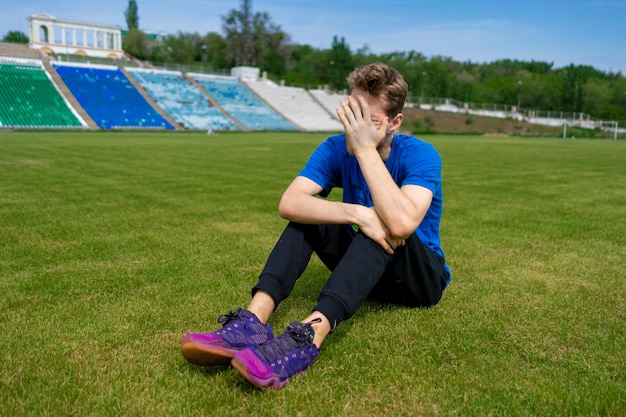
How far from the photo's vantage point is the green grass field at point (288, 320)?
2.57 meters

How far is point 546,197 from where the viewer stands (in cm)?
1024

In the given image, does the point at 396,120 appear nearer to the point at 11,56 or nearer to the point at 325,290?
the point at 325,290

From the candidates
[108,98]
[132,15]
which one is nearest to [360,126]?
[108,98]

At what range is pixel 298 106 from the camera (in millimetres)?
66188

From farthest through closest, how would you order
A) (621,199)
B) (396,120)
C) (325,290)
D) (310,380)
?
(621,199) → (396,120) → (325,290) → (310,380)

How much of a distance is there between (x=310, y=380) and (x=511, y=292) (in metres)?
2.34

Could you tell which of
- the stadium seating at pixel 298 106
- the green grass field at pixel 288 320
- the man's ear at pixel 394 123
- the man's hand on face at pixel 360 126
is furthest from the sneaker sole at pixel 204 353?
the stadium seating at pixel 298 106

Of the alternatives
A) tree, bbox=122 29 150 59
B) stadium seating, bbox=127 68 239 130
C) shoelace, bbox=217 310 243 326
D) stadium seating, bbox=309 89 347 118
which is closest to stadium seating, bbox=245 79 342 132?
stadium seating, bbox=309 89 347 118

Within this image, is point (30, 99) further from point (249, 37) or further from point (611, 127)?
point (611, 127)

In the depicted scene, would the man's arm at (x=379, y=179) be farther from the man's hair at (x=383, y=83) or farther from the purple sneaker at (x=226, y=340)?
the purple sneaker at (x=226, y=340)

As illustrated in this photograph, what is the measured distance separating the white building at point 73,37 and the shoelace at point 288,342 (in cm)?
8441

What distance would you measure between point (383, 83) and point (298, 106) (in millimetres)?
64203

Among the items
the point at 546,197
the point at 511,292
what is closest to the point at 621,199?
the point at 546,197

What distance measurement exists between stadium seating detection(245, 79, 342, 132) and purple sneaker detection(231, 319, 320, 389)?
184ft
